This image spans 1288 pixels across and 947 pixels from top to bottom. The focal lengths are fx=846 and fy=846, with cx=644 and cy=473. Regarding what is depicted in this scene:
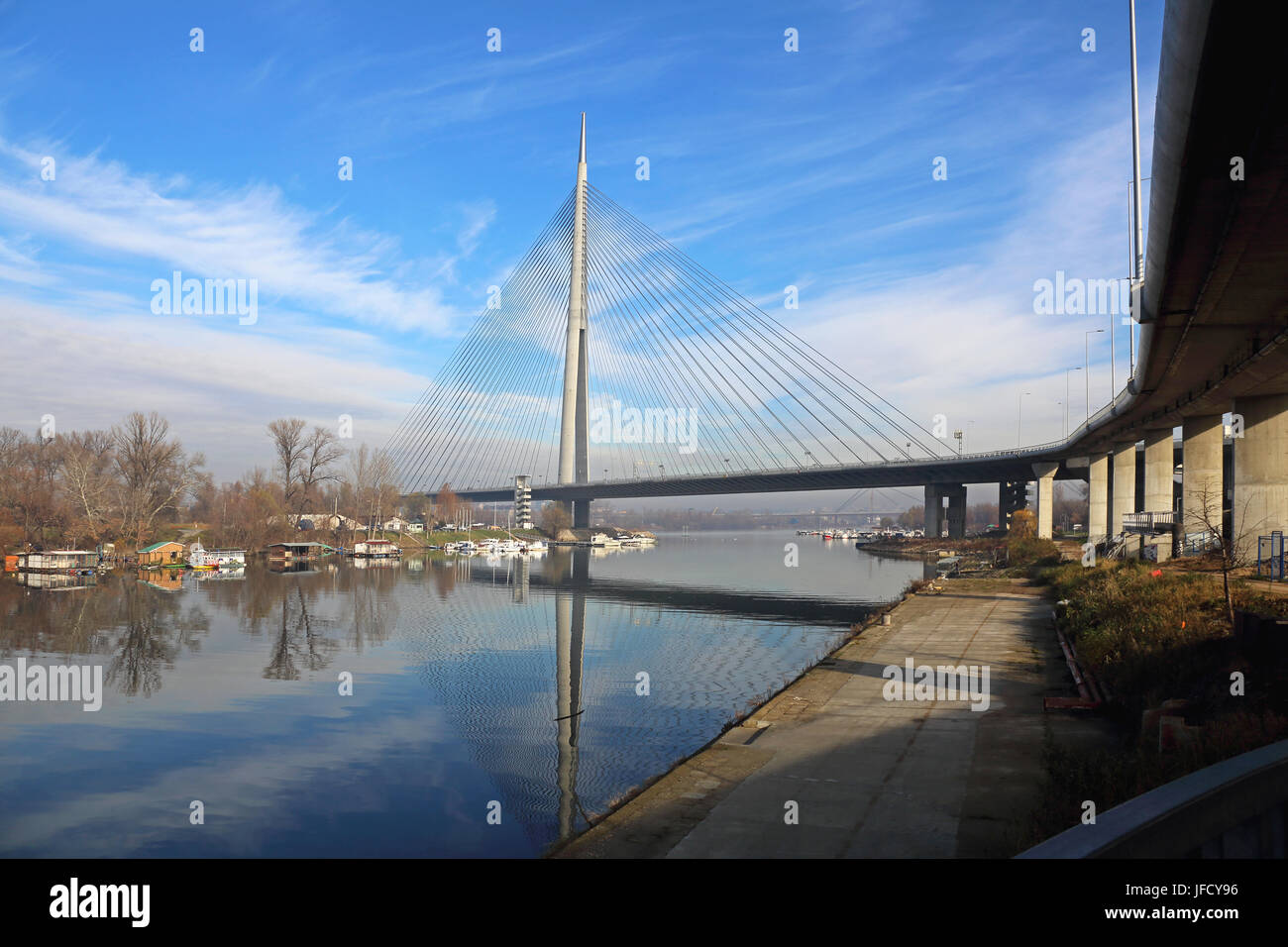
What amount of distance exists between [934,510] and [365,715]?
312 ft

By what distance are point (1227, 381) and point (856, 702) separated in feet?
65.3

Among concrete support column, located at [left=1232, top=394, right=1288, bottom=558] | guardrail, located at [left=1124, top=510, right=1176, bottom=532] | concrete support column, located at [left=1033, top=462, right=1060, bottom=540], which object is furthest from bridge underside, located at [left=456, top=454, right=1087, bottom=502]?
concrete support column, located at [left=1232, top=394, right=1288, bottom=558]

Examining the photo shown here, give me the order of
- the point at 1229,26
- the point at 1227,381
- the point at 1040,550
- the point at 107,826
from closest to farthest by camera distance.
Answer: the point at 1229,26, the point at 107,826, the point at 1227,381, the point at 1040,550

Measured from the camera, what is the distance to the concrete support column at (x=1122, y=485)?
63.9 m

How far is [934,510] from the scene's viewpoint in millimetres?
105875

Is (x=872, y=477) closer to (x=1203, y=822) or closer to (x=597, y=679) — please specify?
(x=597, y=679)

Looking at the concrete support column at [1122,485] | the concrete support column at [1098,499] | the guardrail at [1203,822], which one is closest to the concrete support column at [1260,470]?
the concrete support column at [1122,485]

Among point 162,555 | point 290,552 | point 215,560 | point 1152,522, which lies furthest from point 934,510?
point 162,555

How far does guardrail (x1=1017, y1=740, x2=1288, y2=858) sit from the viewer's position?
13.3 ft

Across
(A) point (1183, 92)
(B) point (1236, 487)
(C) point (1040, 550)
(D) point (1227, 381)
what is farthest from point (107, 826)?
(C) point (1040, 550)

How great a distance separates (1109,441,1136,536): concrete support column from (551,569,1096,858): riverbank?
4929 cm

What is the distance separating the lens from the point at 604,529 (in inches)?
7013

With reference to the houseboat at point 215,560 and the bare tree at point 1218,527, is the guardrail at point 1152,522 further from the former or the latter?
the houseboat at point 215,560
